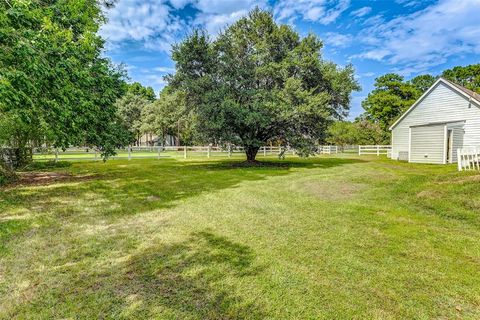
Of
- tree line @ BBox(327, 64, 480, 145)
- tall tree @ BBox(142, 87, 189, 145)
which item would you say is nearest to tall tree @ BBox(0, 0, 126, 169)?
tall tree @ BBox(142, 87, 189, 145)

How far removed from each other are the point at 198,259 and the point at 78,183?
28.0 ft

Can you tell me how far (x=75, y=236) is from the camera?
4645 millimetres

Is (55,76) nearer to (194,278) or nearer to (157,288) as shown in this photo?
(157,288)

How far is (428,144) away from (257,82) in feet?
39.8

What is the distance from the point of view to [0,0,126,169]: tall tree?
5.50 metres

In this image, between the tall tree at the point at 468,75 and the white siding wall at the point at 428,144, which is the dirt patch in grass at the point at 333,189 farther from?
the tall tree at the point at 468,75

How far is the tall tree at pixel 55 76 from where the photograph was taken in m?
5.50

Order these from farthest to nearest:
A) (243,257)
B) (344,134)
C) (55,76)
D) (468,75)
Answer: (344,134)
(468,75)
(55,76)
(243,257)

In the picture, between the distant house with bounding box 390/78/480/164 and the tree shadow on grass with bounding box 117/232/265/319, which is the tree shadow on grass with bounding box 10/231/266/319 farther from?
the distant house with bounding box 390/78/480/164

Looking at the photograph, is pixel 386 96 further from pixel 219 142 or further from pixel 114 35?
pixel 114 35

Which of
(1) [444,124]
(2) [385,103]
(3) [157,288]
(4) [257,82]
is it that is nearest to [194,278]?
(3) [157,288]

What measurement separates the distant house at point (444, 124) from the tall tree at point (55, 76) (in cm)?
1863

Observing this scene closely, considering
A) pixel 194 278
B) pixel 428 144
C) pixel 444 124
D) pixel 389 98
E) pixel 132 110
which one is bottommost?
pixel 194 278

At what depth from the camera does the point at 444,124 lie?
17.0 meters
